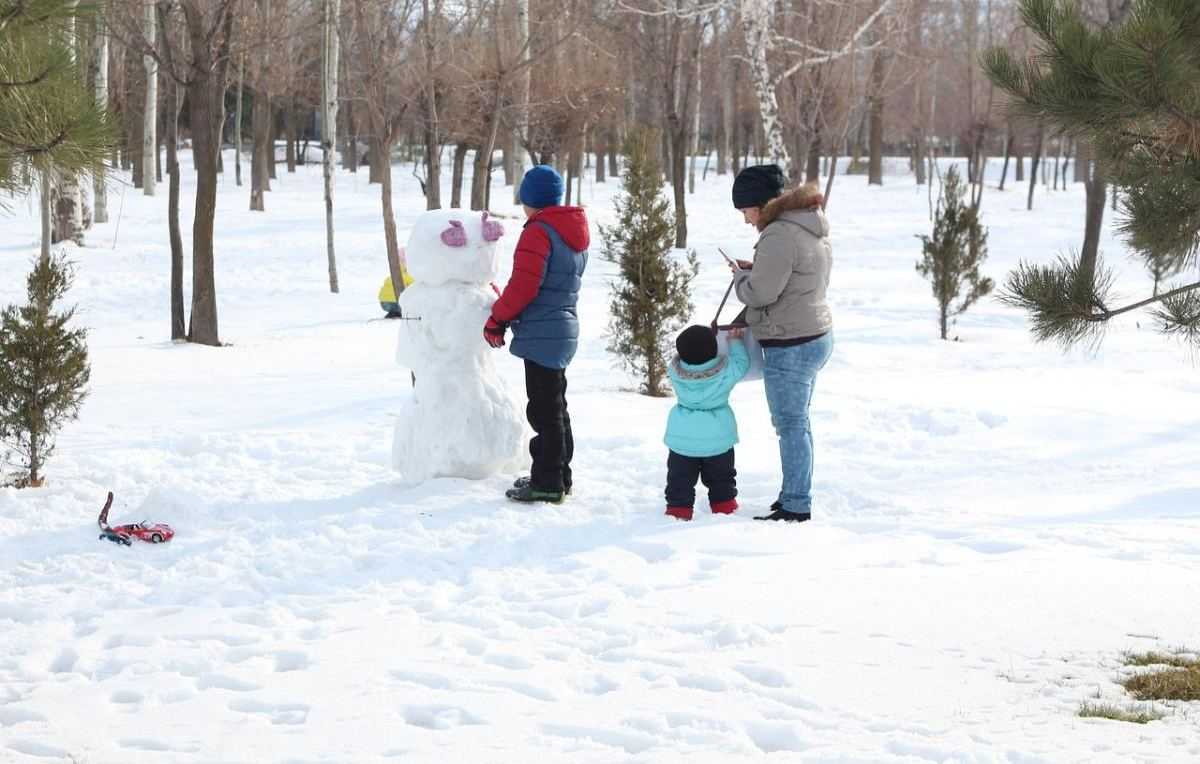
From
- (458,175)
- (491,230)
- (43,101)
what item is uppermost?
(458,175)

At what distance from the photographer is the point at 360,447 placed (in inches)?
294

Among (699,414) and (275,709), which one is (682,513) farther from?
(275,709)

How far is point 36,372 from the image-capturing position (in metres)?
6.45

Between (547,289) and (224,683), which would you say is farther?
(547,289)

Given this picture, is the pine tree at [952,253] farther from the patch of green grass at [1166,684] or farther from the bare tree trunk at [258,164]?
the bare tree trunk at [258,164]

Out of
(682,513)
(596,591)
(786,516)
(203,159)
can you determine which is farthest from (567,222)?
(203,159)

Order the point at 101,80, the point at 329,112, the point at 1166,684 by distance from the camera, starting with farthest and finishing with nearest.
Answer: the point at 101,80 → the point at 329,112 → the point at 1166,684

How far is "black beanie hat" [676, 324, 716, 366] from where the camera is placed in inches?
225

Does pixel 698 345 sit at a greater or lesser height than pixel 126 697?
greater

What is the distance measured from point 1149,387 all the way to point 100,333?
1110 cm

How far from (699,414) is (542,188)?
4.31 ft

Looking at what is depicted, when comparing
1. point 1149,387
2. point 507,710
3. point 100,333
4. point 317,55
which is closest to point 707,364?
point 507,710

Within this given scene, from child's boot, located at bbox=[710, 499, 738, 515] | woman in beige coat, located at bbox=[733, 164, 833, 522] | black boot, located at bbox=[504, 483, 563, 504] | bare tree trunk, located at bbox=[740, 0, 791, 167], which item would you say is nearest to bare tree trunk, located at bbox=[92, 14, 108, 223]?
black boot, located at bbox=[504, 483, 563, 504]

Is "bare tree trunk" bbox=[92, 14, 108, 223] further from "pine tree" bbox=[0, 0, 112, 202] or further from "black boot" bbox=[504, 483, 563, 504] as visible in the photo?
"black boot" bbox=[504, 483, 563, 504]
